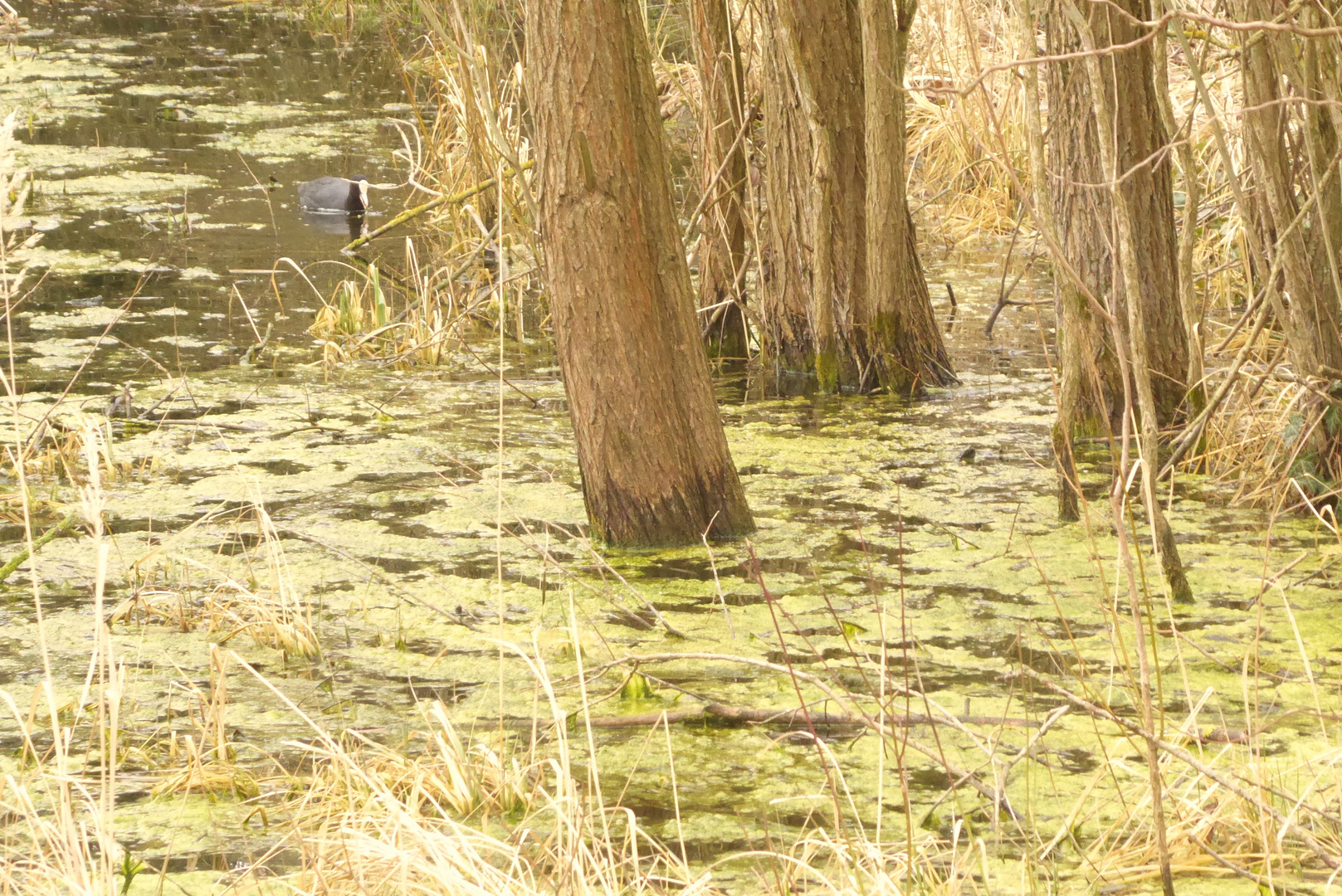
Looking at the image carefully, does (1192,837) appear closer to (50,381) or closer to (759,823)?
(759,823)

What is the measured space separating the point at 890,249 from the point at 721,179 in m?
0.82

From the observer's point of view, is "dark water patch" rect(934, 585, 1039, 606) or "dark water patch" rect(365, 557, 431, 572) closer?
"dark water patch" rect(934, 585, 1039, 606)

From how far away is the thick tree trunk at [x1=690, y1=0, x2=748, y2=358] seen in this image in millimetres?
5645

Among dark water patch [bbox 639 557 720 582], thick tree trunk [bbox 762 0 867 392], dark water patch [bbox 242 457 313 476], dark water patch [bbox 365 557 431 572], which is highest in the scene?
thick tree trunk [bbox 762 0 867 392]

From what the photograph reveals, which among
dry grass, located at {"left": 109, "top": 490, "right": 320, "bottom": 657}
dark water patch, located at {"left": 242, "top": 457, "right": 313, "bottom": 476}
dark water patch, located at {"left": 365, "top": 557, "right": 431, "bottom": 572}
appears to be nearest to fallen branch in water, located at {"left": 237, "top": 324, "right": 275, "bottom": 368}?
dark water patch, located at {"left": 242, "top": 457, "right": 313, "bottom": 476}

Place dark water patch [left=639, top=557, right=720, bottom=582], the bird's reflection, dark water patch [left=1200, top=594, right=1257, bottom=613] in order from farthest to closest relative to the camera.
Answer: the bird's reflection < dark water patch [left=639, top=557, right=720, bottom=582] < dark water patch [left=1200, top=594, right=1257, bottom=613]

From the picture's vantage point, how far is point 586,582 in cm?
404

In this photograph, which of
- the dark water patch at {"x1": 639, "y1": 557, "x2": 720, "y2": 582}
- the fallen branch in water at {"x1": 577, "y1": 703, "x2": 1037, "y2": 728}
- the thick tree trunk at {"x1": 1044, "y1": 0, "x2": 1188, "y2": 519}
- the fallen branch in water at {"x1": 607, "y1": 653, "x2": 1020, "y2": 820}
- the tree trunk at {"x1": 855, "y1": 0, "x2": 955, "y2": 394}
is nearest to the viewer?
the fallen branch in water at {"x1": 607, "y1": 653, "x2": 1020, "y2": 820}

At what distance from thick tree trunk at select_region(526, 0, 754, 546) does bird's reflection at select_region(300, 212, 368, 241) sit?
→ 4900 millimetres

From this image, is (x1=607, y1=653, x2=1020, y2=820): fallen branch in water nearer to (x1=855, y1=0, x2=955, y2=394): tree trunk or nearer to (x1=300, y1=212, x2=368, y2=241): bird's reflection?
(x1=855, y1=0, x2=955, y2=394): tree trunk

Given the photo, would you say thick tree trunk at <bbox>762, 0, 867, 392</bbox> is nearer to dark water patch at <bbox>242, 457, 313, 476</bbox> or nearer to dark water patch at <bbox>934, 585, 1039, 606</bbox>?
dark water patch at <bbox>242, 457, 313, 476</bbox>

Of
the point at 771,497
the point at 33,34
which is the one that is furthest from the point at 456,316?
the point at 33,34

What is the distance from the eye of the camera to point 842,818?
2602mm

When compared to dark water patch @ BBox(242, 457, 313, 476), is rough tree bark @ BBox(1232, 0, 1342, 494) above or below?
above
